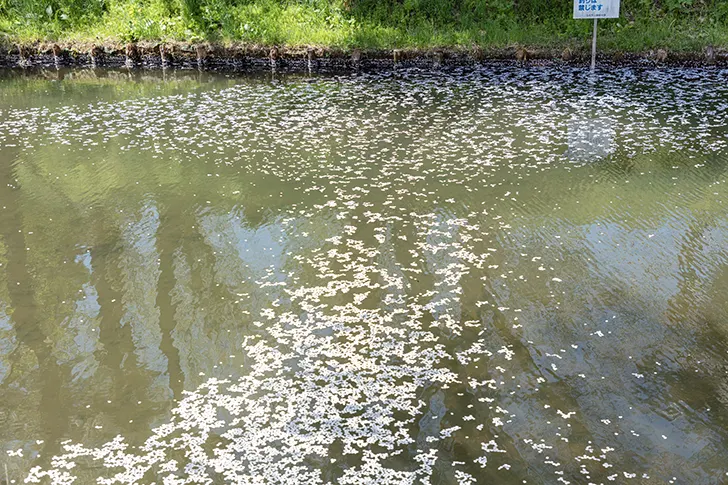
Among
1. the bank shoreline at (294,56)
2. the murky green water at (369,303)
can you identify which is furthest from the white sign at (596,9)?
the murky green water at (369,303)

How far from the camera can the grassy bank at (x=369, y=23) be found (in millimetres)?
11445

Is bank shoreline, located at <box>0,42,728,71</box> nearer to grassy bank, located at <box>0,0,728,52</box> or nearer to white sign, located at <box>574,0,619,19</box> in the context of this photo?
grassy bank, located at <box>0,0,728,52</box>

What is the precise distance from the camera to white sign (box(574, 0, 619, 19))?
10250 millimetres

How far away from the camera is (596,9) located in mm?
10352

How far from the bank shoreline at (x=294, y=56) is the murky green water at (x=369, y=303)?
11.6 feet

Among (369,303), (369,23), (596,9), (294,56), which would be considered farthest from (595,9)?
(369,303)

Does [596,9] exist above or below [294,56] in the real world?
above

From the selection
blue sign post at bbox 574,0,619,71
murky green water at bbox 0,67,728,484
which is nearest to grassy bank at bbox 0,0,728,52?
blue sign post at bbox 574,0,619,71

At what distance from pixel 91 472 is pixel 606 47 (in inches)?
408

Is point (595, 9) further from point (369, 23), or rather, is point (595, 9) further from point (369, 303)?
point (369, 303)

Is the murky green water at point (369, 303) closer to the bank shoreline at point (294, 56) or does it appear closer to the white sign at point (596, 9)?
the white sign at point (596, 9)

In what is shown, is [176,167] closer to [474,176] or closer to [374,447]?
[474,176]

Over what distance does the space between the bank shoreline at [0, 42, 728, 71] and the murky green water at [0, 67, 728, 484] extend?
3.53 m

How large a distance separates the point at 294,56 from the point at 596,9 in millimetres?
4643
